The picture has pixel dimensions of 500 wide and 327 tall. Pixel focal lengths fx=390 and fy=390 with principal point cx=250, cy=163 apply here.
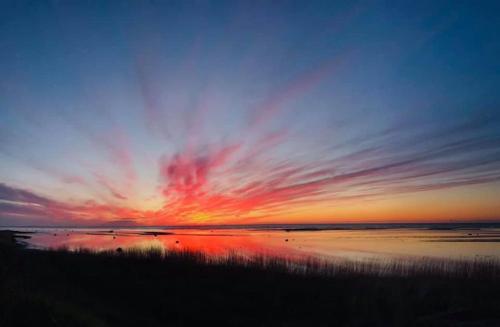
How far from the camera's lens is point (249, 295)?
68.2 feet

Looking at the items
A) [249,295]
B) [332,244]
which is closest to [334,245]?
[332,244]

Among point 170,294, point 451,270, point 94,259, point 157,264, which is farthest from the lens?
point 94,259

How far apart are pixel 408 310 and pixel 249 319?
6.92 meters

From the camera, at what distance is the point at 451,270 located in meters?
25.7

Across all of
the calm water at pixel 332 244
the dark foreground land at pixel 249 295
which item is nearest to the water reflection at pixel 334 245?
the calm water at pixel 332 244

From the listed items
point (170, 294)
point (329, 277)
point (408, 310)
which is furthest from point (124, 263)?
point (408, 310)

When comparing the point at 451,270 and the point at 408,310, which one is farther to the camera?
the point at 451,270

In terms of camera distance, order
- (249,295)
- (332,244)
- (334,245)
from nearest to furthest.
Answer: (249,295) → (334,245) → (332,244)

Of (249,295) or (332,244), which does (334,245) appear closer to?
(332,244)

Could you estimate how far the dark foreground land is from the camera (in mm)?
14116

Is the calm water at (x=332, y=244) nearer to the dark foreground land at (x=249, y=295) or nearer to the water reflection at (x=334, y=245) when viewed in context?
the water reflection at (x=334, y=245)

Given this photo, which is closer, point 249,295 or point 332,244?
point 249,295

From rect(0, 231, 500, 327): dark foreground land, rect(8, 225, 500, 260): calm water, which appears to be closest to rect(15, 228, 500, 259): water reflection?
rect(8, 225, 500, 260): calm water

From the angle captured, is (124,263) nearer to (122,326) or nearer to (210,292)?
(210,292)
